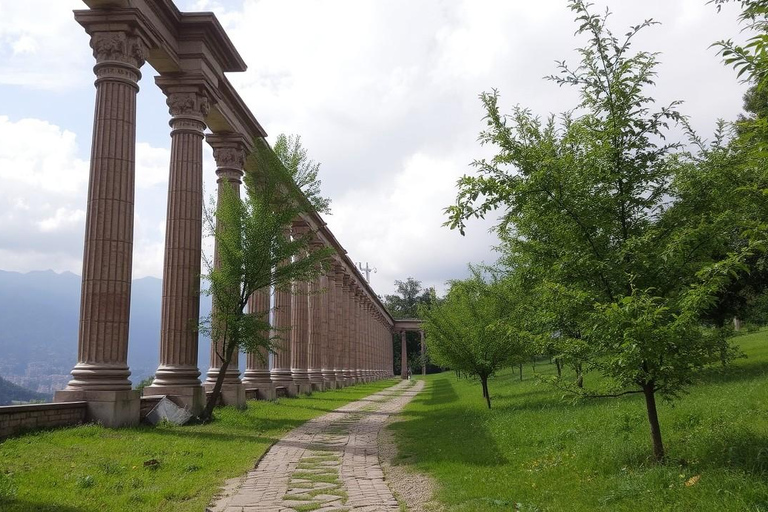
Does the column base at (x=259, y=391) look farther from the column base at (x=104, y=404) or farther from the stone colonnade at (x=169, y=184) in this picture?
the column base at (x=104, y=404)

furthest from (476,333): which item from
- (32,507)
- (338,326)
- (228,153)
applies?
(338,326)

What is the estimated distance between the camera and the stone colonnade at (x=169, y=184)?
16.3 meters

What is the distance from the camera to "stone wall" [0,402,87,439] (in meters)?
12.5

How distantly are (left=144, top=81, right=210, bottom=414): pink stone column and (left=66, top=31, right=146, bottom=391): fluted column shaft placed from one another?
102 inches

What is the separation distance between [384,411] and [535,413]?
35.0 feet

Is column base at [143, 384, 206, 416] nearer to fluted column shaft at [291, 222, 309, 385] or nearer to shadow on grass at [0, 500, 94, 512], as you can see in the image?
shadow on grass at [0, 500, 94, 512]

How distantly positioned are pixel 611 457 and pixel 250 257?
Result: 13618mm

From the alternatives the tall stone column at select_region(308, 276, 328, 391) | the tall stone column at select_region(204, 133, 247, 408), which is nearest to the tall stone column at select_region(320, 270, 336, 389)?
the tall stone column at select_region(308, 276, 328, 391)

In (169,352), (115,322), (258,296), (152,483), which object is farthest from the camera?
(258,296)

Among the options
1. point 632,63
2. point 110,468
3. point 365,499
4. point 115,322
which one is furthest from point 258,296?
point 632,63

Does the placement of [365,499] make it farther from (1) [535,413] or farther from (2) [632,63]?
(1) [535,413]

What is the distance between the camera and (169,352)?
63.7ft

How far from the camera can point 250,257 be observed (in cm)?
1998

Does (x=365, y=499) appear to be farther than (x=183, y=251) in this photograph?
No
